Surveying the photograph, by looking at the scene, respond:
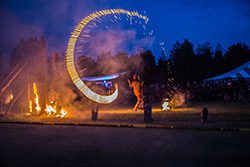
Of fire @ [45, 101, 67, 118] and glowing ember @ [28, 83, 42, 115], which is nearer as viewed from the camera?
fire @ [45, 101, 67, 118]

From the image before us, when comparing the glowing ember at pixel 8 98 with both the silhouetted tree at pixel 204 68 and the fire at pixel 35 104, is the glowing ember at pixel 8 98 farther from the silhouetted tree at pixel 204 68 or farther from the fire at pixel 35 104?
the silhouetted tree at pixel 204 68

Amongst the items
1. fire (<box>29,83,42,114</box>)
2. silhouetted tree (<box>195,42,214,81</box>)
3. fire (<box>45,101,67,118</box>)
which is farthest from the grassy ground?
silhouetted tree (<box>195,42,214,81</box>)

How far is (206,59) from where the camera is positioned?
65562mm

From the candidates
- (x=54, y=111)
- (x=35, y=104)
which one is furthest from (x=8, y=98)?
(x=54, y=111)

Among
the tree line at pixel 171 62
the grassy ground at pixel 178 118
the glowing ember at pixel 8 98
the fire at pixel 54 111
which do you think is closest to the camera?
the grassy ground at pixel 178 118

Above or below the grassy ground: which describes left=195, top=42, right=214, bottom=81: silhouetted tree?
above

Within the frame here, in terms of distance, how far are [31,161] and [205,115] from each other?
9508 millimetres

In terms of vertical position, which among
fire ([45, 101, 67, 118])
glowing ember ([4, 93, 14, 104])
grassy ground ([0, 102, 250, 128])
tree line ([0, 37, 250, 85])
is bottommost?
grassy ground ([0, 102, 250, 128])

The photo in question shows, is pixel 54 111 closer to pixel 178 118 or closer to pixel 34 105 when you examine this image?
pixel 34 105

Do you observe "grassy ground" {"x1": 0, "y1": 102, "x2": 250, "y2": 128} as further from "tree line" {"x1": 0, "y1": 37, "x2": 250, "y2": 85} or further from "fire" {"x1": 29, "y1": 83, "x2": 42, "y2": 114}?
"tree line" {"x1": 0, "y1": 37, "x2": 250, "y2": 85}

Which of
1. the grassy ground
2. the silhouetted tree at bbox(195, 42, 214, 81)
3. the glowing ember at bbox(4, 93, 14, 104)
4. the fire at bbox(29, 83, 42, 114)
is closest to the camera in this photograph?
the grassy ground

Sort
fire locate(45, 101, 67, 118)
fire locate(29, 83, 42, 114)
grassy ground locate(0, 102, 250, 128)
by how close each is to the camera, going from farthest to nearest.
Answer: fire locate(29, 83, 42, 114)
fire locate(45, 101, 67, 118)
grassy ground locate(0, 102, 250, 128)

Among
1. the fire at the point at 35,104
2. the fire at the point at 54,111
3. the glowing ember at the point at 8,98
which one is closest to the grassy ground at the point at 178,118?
the fire at the point at 54,111

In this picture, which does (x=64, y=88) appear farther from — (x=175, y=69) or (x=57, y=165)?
(x=175, y=69)
